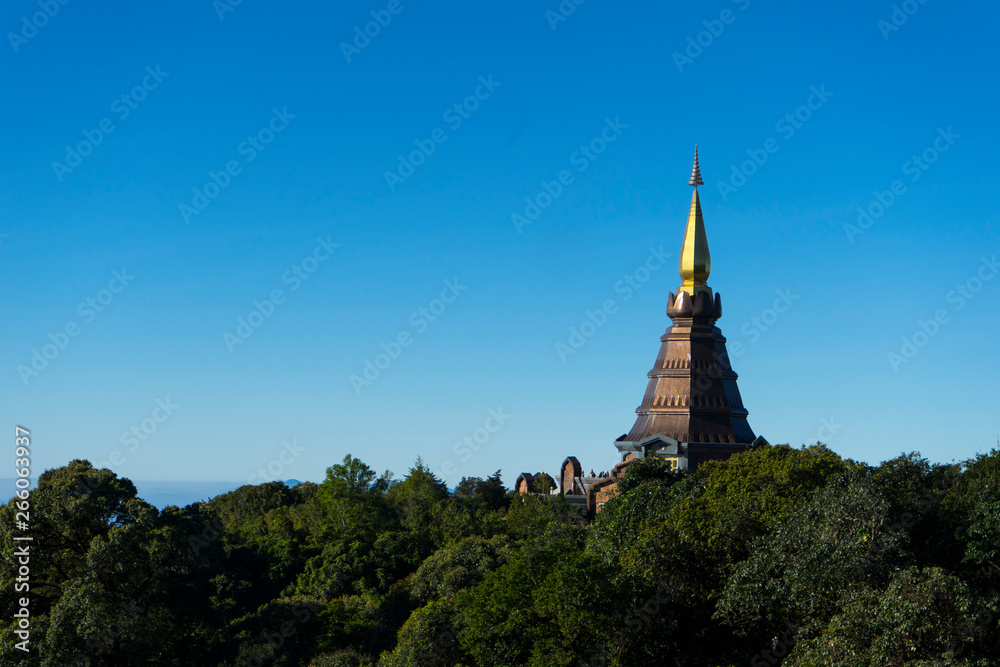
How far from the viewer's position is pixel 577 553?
31.5 metres

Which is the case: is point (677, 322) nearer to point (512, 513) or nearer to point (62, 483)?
point (512, 513)

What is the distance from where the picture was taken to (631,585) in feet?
98.7

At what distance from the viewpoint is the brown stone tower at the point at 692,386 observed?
6375cm

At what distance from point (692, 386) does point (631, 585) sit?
36.8m

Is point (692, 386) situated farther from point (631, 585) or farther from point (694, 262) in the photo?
point (631, 585)

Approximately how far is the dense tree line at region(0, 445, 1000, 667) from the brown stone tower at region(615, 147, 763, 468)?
54.0 ft

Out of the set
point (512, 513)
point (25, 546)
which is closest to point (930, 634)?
point (25, 546)

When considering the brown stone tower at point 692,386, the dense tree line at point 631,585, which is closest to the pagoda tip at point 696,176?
the brown stone tower at point 692,386

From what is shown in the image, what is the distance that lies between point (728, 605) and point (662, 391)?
131 feet

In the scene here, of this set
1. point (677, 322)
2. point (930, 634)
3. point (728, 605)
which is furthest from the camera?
point (677, 322)

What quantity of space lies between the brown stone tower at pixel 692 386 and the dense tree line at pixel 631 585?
54.0 ft

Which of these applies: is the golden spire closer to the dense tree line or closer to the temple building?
the temple building

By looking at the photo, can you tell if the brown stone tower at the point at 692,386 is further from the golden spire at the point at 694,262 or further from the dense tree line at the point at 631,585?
the dense tree line at the point at 631,585

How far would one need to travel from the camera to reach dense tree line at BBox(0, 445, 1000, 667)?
80.8ft
